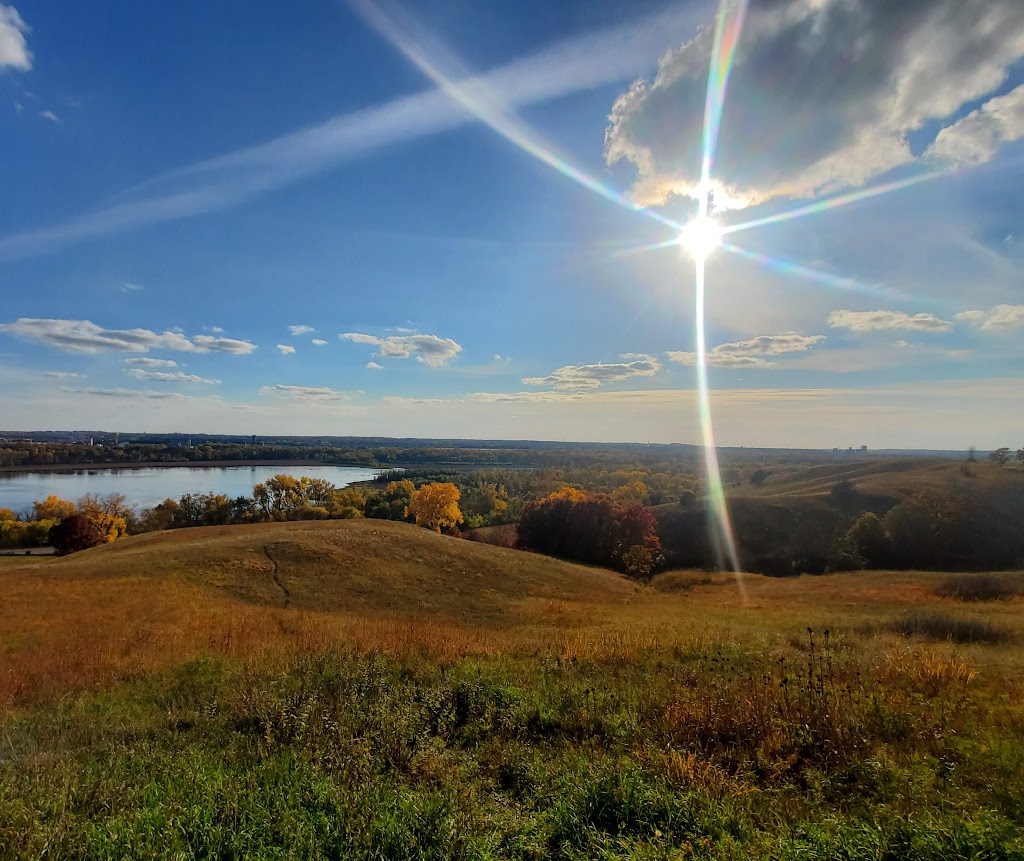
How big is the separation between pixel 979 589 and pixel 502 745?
2939cm

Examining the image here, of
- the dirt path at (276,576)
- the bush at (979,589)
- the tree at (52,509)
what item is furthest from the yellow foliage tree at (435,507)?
the bush at (979,589)

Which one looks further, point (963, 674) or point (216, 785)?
point (963, 674)

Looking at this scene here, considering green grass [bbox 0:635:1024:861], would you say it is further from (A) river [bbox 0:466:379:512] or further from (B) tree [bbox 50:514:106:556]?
(A) river [bbox 0:466:379:512]

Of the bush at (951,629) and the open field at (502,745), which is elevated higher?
the open field at (502,745)

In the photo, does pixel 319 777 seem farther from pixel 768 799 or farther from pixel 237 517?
pixel 237 517

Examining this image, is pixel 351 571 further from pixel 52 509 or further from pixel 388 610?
pixel 52 509

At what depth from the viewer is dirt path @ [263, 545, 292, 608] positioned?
19.8 metres

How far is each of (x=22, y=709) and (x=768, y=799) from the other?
8.83 m

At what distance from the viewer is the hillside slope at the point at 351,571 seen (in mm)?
20422

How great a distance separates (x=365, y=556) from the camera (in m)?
26.5

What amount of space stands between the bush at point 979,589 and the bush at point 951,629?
12.4 m

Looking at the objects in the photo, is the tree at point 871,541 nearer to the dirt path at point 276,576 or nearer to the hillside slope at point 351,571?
the hillside slope at point 351,571

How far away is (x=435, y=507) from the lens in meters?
67.4

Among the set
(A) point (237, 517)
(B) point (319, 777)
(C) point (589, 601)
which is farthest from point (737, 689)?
(A) point (237, 517)
